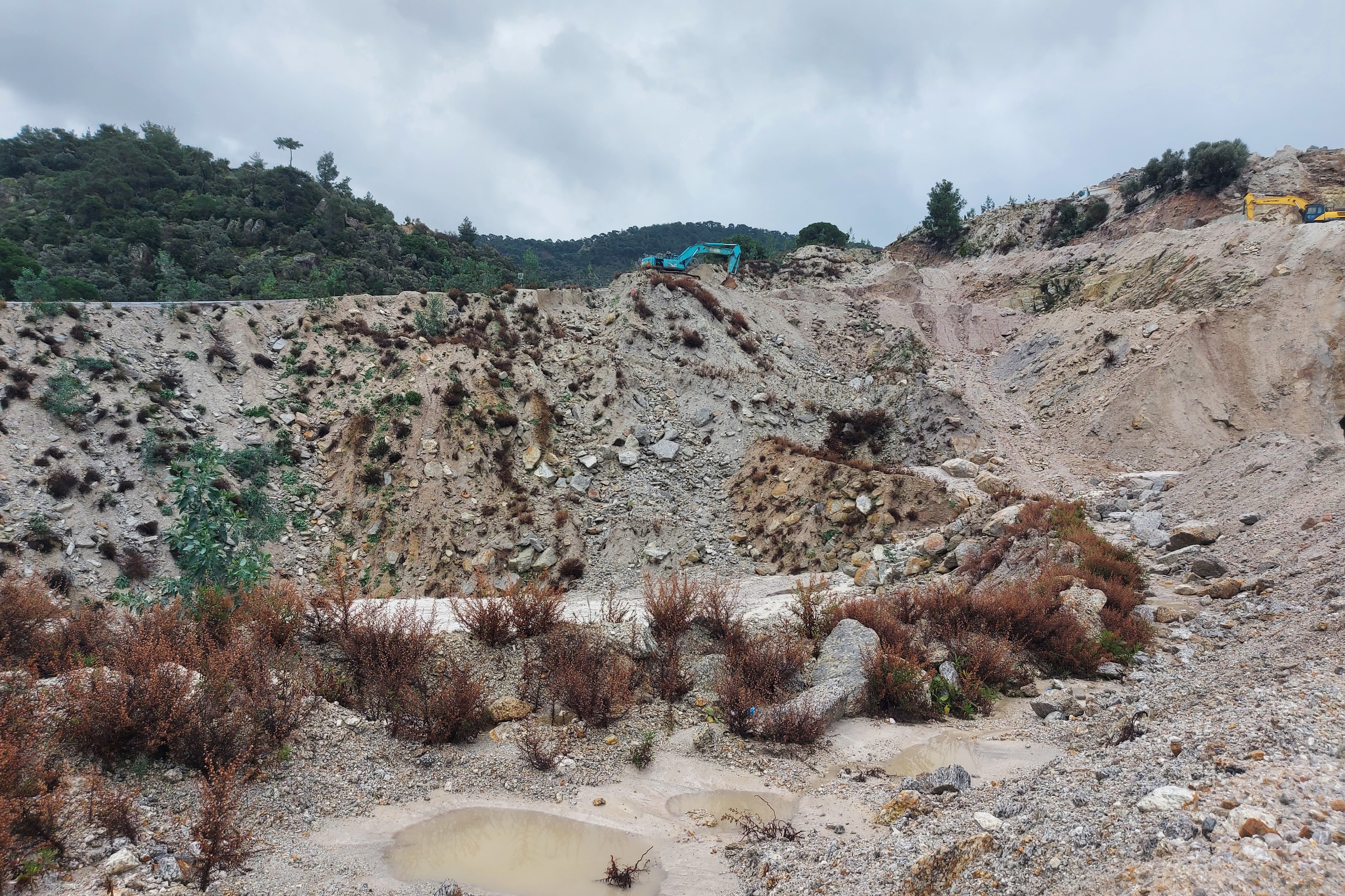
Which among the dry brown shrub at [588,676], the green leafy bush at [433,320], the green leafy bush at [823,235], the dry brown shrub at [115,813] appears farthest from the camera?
the green leafy bush at [823,235]

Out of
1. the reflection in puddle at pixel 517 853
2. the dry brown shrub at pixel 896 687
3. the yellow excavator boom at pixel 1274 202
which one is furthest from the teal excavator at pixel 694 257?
the reflection in puddle at pixel 517 853

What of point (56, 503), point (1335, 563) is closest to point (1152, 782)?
point (1335, 563)

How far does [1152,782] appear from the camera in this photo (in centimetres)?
380

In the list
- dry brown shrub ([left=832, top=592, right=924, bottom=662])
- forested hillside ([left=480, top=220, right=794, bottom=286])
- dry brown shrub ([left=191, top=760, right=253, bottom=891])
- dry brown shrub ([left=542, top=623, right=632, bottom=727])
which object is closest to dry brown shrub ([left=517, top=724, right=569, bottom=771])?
dry brown shrub ([left=542, top=623, right=632, bottom=727])

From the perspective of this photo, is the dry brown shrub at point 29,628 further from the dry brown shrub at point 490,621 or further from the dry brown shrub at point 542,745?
the dry brown shrub at point 542,745

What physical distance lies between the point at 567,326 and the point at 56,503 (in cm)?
1623

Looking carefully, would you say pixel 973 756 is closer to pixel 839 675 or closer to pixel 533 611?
pixel 839 675

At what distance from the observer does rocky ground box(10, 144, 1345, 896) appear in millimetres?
3998

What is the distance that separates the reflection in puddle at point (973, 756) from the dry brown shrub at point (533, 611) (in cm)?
458

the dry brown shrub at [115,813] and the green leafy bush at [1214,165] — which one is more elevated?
the green leafy bush at [1214,165]

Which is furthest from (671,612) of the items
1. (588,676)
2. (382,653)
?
(382,653)

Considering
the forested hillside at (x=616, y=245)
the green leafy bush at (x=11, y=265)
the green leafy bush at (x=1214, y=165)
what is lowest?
the green leafy bush at (x=11, y=265)

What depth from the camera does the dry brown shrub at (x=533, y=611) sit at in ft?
25.7

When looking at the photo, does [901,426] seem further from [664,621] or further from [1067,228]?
[1067,228]
